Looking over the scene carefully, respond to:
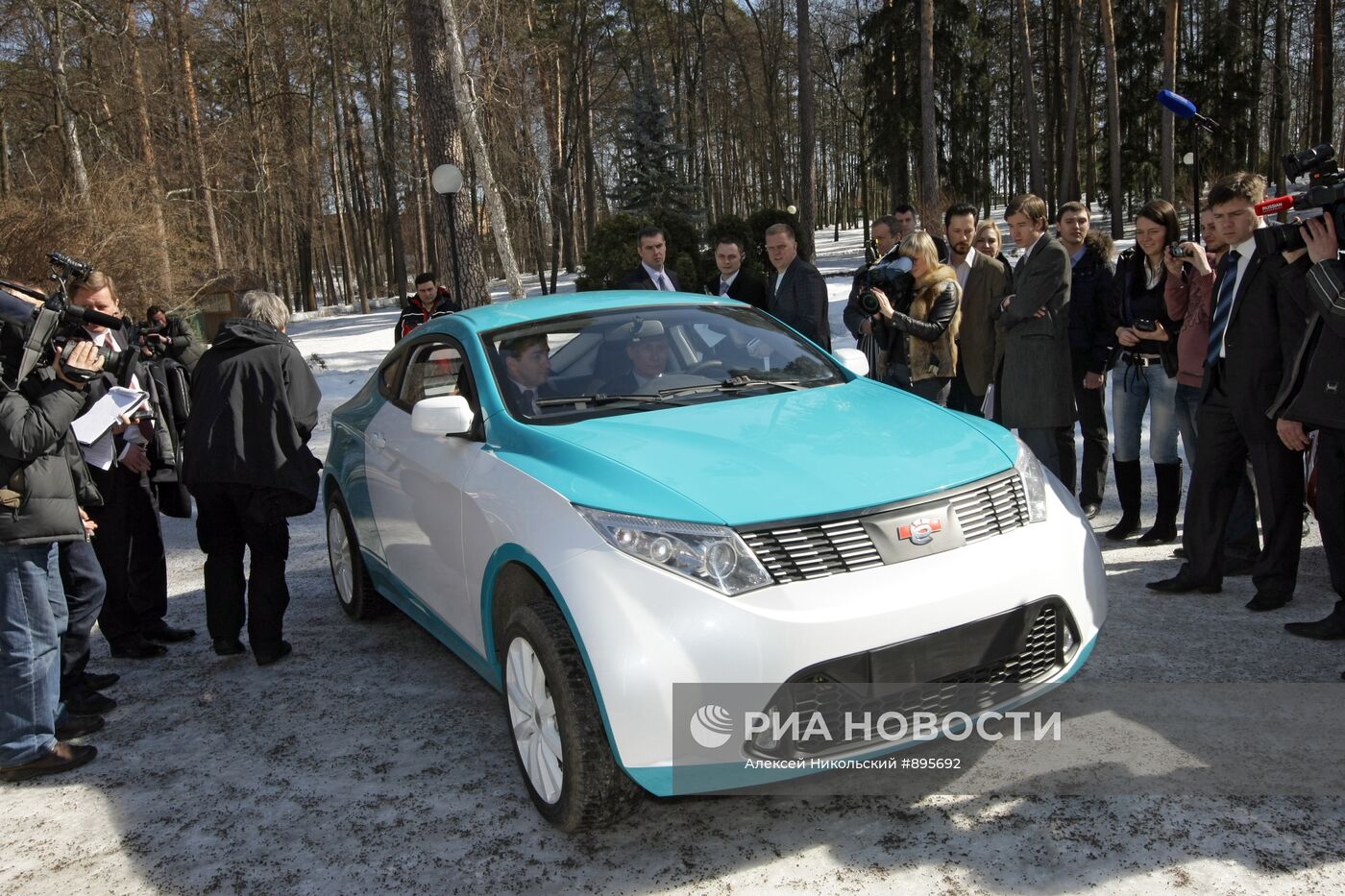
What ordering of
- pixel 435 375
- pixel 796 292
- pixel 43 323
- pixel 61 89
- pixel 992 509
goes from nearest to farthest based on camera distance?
pixel 992 509
pixel 43 323
pixel 435 375
pixel 796 292
pixel 61 89

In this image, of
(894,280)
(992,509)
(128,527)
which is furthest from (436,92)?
(992,509)

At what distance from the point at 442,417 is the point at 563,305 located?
1130mm

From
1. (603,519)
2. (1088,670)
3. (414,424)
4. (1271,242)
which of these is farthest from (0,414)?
(1271,242)

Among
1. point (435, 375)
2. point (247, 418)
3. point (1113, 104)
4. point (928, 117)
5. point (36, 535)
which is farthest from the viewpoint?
point (1113, 104)

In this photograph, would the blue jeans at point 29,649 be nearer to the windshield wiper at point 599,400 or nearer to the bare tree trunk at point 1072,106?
the windshield wiper at point 599,400

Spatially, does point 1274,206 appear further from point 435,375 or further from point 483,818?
point 483,818

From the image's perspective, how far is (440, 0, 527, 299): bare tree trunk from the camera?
15.8 meters

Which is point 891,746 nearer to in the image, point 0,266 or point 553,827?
point 553,827

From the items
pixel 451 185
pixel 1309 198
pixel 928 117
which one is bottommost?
pixel 1309 198

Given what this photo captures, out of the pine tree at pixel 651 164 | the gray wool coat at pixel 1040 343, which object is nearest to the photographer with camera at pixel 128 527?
the gray wool coat at pixel 1040 343

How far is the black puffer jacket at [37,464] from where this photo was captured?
3.54 meters

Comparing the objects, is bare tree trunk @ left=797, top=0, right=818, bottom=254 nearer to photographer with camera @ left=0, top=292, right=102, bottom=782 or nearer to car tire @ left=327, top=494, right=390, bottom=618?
car tire @ left=327, top=494, right=390, bottom=618

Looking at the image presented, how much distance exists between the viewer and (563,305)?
15.1ft

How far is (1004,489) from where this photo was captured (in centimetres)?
329
